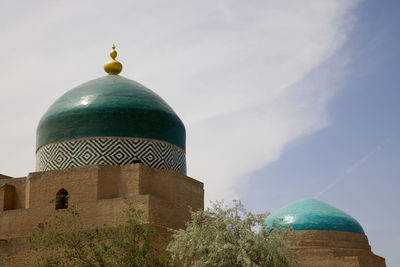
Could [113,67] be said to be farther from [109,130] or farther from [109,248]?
[109,248]

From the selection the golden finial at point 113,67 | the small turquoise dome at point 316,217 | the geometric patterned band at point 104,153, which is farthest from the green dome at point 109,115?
the small turquoise dome at point 316,217

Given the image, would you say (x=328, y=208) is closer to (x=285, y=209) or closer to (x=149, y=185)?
(x=285, y=209)

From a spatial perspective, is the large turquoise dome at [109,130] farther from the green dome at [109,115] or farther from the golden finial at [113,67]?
the golden finial at [113,67]

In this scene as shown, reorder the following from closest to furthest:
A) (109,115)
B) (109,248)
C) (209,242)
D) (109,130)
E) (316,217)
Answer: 1. (109,248)
2. (209,242)
3. (109,130)
4. (109,115)
5. (316,217)

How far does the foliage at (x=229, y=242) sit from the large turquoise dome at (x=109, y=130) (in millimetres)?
2548

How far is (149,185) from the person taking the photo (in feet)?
39.3

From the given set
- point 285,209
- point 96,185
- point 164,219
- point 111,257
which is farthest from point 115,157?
point 285,209

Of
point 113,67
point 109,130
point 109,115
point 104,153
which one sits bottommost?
point 104,153

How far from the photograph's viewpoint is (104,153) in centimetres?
1241

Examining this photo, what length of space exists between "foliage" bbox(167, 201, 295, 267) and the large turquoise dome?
255cm

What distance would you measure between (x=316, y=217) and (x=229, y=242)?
7.50 meters

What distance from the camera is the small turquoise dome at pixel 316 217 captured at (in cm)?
1709

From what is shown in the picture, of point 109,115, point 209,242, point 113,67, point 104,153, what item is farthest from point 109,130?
point 209,242

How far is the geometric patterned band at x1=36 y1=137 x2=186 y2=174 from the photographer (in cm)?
1241
